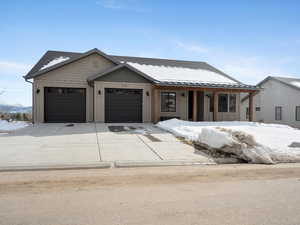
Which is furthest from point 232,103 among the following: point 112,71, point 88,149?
point 88,149

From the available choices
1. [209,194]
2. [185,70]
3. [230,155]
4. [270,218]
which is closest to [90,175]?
[209,194]

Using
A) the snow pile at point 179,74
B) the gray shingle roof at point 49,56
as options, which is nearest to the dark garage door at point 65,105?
the gray shingle roof at point 49,56

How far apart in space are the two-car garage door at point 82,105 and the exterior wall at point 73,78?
0.30 metres

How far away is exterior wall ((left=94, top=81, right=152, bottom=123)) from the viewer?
44.9 ft

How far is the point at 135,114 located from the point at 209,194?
11106mm

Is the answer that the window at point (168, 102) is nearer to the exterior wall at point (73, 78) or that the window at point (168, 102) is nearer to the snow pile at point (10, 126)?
the exterior wall at point (73, 78)

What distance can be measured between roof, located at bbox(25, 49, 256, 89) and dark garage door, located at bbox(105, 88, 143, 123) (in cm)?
149

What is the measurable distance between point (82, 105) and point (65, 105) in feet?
3.83

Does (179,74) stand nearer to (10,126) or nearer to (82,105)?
→ (82,105)

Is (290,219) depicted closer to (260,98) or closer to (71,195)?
(71,195)

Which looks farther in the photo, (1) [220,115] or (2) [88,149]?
(1) [220,115]

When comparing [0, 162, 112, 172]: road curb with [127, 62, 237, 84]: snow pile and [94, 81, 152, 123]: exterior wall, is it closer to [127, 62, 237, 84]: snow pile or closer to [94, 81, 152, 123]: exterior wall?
[94, 81, 152, 123]: exterior wall

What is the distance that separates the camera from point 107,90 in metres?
14.0

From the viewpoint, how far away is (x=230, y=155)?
6.67 meters
